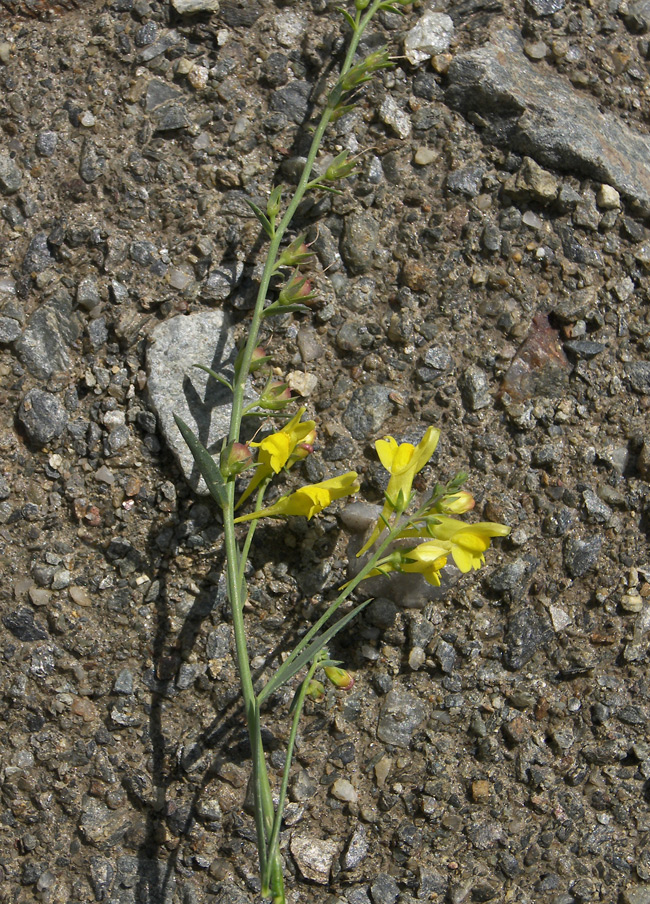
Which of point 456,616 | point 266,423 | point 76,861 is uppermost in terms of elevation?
point 266,423

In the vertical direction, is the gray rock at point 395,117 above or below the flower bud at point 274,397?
above

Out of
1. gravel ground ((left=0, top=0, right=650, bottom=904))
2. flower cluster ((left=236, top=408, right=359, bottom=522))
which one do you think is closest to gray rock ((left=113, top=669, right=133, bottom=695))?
gravel ground ((left=0, top=0, right=650, bottom=904))

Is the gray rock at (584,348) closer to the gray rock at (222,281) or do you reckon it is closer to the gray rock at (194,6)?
the gray rock at (222,281)

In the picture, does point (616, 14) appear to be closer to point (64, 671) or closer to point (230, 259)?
point (230, 259)

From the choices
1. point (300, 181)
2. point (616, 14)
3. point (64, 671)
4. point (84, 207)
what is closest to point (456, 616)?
point (64, 671)

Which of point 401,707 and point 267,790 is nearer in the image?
point 267,790

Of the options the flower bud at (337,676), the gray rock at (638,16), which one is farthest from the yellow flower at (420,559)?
the gray rock at (638,16)
